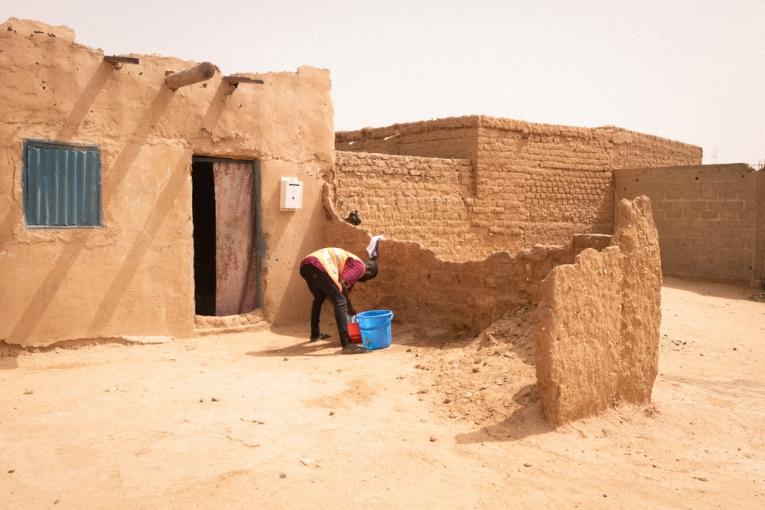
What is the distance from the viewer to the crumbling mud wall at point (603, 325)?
4.57 metres

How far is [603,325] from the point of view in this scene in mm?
4914

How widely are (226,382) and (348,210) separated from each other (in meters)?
4.08

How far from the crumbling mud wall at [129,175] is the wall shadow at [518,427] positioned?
440 cm

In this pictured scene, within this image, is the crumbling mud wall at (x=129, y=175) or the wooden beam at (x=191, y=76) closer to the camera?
the crumbling mud wall at (x=129, y=175)

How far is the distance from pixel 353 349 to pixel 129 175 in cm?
322

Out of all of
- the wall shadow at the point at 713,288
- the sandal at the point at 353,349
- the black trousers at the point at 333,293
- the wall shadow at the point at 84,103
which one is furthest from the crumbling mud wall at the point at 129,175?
the wall shadow at the point at 713,288

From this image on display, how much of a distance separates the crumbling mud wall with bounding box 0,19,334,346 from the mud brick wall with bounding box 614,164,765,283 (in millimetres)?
8138

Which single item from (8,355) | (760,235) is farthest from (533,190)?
(8,355)

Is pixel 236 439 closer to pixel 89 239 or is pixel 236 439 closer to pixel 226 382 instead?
pixel 226 382

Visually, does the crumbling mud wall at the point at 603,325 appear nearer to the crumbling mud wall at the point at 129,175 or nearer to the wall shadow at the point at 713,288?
the crumbling mud wall at the point at 129,175

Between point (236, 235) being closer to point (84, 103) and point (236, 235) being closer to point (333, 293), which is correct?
point (333, 293)

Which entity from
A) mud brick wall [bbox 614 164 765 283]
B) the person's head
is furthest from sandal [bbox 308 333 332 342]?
mud brick wall [bbox 614 164 765 283]

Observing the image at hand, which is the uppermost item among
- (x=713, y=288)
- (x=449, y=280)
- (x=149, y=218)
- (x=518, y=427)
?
(x=149, y=218)

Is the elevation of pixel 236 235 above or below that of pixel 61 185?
below
